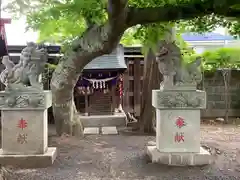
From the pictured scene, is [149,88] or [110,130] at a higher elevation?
[149,88]

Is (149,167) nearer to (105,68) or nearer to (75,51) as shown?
(75,51)

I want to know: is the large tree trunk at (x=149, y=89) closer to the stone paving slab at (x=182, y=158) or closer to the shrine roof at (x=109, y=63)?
the shrine roof at (x=109, y=63)

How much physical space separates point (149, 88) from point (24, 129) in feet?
14.3

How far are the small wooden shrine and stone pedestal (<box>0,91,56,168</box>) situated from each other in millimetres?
5435

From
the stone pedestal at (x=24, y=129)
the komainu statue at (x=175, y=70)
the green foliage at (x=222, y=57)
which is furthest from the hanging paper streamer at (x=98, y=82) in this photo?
the komainu statue at (x=175, y=70)

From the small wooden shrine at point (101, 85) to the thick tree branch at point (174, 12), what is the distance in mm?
5287

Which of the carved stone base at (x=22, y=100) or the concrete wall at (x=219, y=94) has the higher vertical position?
the carved stone base at (x=22, y=100)

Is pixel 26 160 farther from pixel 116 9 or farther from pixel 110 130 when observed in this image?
pixel 110 130

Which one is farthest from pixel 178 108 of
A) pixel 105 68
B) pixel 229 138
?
pixel 105 68

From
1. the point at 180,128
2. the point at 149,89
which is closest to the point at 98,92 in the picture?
the point at 149,89

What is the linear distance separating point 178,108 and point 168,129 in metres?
0.42

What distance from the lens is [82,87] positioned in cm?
1116

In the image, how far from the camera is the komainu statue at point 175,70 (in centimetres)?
550

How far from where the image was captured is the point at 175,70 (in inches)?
217
